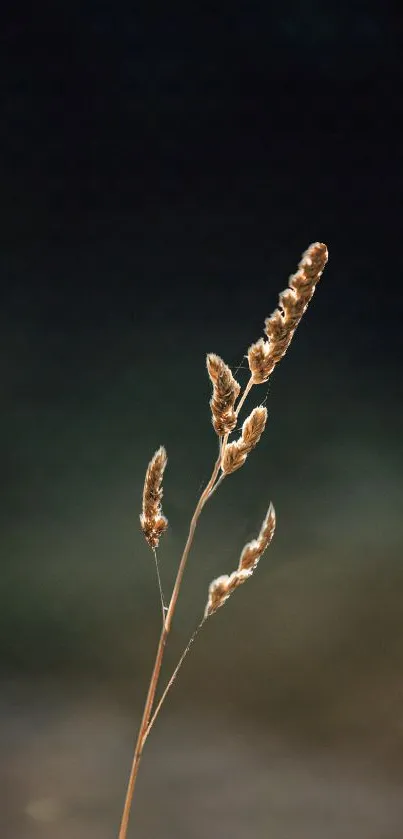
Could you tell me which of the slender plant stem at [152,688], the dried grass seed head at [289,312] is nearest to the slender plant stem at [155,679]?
the slender plant stem at [152,688]

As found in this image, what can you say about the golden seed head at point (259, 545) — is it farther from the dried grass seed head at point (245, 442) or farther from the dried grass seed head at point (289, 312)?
the dried grass seed head at point (289, 312)

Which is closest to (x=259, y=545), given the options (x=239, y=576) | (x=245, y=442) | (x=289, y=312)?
(x=239, y=576)

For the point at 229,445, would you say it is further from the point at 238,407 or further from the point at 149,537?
the point at 149,537

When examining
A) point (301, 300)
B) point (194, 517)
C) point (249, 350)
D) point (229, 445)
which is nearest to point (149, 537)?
point (194, 517)

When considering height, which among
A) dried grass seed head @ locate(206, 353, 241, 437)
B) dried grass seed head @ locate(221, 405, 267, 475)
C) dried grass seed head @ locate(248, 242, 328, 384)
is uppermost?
dried grass seed head @ locate(248, 242, 328, 384)

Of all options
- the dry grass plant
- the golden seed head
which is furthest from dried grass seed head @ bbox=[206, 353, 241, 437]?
the golden seed head

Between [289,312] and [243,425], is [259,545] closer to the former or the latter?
[243,425]

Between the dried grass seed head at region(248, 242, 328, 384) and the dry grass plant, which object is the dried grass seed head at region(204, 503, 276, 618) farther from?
the dried grass seed head at region(248, 242, 328, 384)
